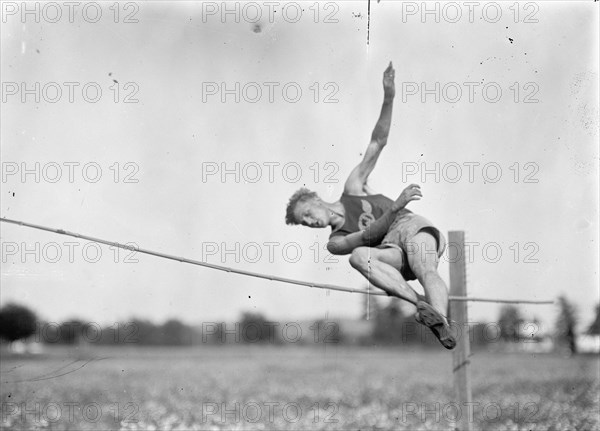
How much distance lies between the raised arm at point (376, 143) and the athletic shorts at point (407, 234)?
44cm

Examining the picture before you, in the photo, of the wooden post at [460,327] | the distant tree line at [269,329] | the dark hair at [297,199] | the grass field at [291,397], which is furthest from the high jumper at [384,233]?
the grass field at [291,397]

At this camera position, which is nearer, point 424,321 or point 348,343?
point 424,321

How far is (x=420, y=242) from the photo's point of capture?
5887 mm

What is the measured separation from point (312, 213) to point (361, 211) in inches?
13.7

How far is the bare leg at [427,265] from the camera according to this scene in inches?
227

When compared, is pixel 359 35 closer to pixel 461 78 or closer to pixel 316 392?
pixel 461 78

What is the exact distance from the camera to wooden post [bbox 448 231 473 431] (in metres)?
6.34

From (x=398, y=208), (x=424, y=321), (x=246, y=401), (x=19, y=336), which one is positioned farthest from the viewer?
(x=19, y=336)

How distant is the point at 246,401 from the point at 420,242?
5.49 meters

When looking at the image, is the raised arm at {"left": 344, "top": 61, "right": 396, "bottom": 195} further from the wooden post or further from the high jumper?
the wooden post

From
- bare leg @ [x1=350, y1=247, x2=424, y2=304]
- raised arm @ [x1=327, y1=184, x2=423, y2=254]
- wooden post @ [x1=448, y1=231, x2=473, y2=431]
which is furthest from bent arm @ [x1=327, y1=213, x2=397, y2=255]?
wooden post @ [x1=448, y1=231, x2=473, y2=431]

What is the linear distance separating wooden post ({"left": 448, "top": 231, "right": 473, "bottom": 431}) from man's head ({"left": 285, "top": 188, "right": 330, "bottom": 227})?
3.30 ft

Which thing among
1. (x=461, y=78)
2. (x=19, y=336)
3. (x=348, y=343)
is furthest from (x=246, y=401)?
(x=348, y=343)

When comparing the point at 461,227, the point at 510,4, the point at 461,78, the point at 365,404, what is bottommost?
the point at 365,404
